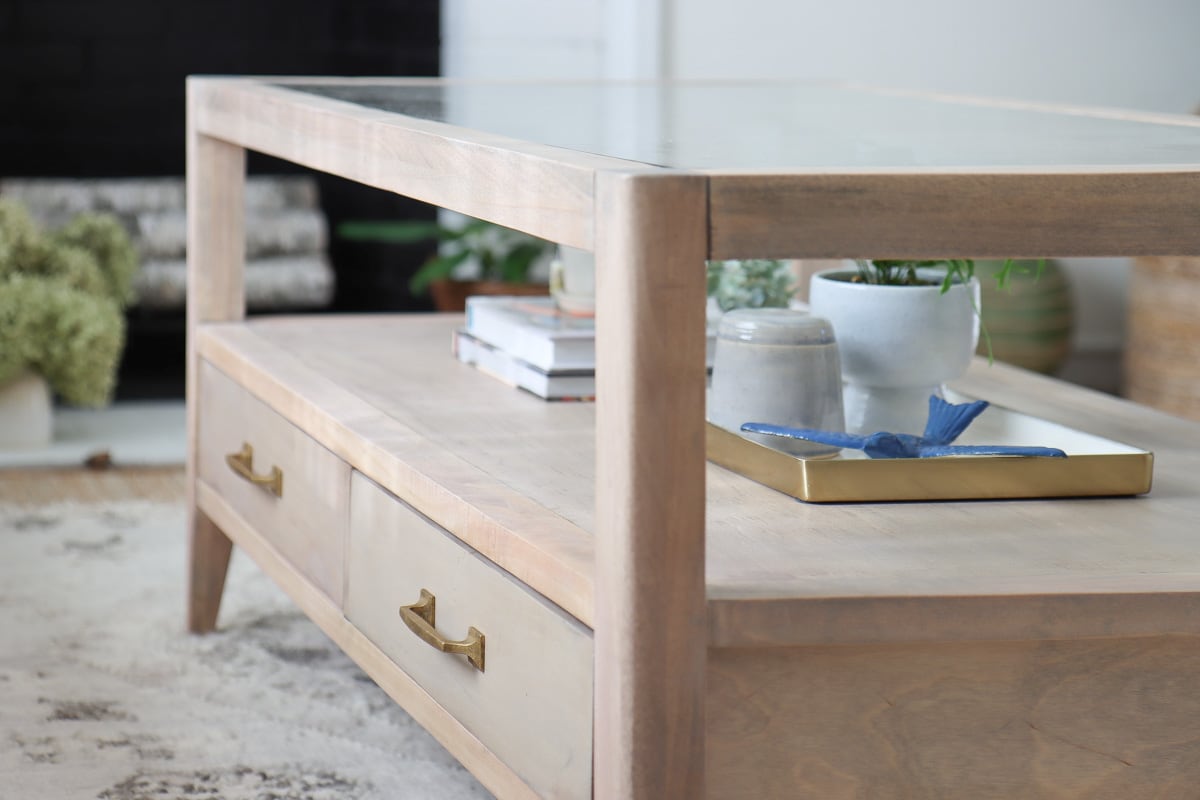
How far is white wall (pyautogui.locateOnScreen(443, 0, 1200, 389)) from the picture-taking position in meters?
3.36

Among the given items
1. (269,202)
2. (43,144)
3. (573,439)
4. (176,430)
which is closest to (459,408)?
(573,439)

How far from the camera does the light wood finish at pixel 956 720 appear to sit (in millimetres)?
831

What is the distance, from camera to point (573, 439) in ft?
4.04

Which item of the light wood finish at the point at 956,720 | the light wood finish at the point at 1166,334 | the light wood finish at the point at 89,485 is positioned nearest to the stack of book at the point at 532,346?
the light wood finish at the point at 956,720

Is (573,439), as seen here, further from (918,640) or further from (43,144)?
(43,144)

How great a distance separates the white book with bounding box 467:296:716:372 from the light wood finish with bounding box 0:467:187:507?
2.98ft

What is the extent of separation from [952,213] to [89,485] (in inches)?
75.0

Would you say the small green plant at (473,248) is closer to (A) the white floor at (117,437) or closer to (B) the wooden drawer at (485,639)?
(A) the white floor at (117,437)

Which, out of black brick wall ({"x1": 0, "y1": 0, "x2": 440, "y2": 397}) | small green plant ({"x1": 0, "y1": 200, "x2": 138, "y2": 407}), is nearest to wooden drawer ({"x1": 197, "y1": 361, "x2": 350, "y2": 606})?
small green plant ({"x1": 0, "y1": 200, "x2": 138, "y2": 407})

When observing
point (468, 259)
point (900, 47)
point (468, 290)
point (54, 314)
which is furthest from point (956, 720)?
point (900, 47)

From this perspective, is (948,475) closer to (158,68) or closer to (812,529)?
(812,529)

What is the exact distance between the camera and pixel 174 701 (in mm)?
1478

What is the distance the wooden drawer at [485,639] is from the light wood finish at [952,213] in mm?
244

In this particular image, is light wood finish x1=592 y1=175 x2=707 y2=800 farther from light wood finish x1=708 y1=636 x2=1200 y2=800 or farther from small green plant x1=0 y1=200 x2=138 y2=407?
small green plant x1=0 y1=200 x2=138 y2=407
